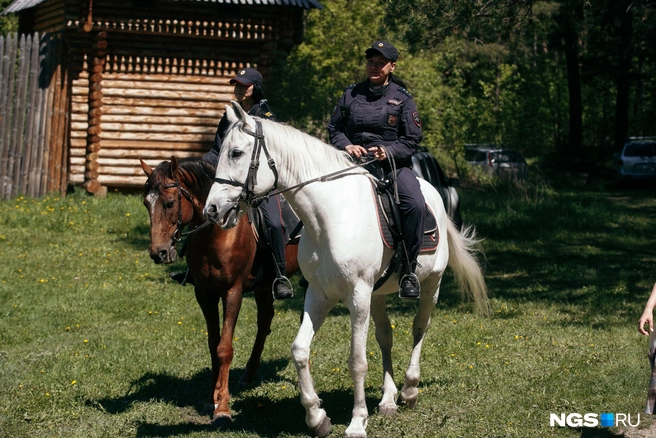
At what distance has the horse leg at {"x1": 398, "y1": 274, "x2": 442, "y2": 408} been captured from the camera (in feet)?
23.4

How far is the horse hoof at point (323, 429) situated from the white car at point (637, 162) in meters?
27.0

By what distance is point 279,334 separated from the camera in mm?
9898

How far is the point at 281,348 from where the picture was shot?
9266mm

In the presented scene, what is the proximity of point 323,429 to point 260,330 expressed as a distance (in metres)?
2.03

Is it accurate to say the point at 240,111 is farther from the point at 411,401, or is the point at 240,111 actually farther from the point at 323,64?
the point at 323,64

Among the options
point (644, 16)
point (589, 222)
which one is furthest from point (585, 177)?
point (644, 16)

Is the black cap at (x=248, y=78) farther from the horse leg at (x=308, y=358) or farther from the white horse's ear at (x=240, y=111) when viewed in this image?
the horse leg at (x=308, y=358)

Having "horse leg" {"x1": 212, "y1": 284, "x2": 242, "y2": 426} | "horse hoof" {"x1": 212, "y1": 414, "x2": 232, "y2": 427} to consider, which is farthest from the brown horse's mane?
"horse hoof" {"x1": 212, "y1": 414, "x2": 232, "y2": 427}

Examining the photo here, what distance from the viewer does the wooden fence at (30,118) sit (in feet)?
61.4

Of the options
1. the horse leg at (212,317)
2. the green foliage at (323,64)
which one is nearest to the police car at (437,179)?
the green foliage at (323,64)

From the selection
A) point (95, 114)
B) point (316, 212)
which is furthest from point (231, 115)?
point (95, 114)

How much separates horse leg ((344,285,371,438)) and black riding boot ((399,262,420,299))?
0.51 metres

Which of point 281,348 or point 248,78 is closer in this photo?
point 248,78

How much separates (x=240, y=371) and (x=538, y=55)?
42.2 meters
